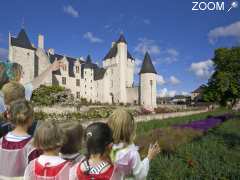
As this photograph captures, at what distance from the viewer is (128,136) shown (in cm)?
297

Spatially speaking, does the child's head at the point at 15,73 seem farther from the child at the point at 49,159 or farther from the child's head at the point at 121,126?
the child's head at the point at 121,126

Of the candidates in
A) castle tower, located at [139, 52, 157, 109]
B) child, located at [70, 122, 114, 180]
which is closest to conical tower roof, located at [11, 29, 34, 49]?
castle tower, located at [139, 52, 157, 109]

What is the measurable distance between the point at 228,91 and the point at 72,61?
29.1 meters

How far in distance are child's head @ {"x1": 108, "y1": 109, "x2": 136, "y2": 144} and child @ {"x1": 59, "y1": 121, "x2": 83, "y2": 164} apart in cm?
34

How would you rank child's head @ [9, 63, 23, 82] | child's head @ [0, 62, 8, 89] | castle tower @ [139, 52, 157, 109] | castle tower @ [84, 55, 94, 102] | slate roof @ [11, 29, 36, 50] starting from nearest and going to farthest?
child's head @ [0, 62, 8, 89], child's head @ [9, 63, 23, 82], slate roof @ [11, 29, 36, 50], castle tower @ [139, 52, 157, 109], castle tower @ [84, 55, 94, 102]

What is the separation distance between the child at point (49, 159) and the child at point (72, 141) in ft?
0.23

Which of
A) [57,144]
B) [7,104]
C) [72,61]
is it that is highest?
[72,61]

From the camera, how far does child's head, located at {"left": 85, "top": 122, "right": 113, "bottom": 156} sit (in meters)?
2.61

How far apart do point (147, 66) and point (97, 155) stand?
53651 mm

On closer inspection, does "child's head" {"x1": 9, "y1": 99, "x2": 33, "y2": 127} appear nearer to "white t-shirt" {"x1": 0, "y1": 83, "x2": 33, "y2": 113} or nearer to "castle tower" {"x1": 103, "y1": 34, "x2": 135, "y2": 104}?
"white t-shirt" {"x1": 0, "y1": 83, "x2": 33, "y2": 113}

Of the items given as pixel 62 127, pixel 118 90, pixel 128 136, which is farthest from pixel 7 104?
pixel 118 90

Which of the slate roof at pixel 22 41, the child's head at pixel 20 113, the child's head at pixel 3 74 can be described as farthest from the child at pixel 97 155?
the slate roof at pixel 22 41

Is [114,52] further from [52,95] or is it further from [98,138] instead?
[98,138]

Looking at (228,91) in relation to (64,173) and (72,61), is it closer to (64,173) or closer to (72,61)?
(72,61)
